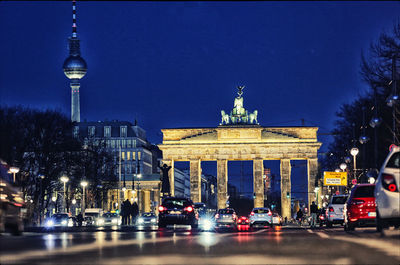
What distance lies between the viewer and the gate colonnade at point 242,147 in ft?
379

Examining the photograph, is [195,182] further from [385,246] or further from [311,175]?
[385,246]

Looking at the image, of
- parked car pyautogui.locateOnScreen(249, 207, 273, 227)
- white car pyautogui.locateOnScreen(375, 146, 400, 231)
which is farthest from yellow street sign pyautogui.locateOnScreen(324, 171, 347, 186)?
white car pyautogui.locateOnScreen(375, 146, 400, 231)

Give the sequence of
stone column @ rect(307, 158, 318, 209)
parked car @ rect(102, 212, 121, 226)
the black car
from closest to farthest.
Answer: the black car
parked car @ rect(102, 212, 121, 226)
stone column @ rect(307, 158, 318, 209)

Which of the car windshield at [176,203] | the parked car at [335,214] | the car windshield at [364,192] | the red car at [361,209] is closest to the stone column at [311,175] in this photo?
the parked car at [335,214]

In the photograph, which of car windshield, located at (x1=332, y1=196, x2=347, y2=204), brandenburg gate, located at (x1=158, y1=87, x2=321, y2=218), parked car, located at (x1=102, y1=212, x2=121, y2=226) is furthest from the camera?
brandenburg gate, located at (x1=158, y1=87, x2=321, y2=218)

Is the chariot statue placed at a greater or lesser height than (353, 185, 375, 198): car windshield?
greater

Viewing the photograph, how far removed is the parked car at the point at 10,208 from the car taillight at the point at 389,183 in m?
8.08

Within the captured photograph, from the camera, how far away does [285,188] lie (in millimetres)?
116188

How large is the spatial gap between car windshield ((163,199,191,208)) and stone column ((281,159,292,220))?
240 feet

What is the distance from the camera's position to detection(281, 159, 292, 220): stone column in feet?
380

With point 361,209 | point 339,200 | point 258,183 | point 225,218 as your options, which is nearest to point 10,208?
point 361,209

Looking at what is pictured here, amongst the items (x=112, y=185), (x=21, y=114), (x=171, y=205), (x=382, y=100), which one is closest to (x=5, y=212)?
(x=171, y=205)

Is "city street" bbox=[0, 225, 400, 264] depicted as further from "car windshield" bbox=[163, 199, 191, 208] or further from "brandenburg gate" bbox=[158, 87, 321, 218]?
"brandenburg gate" bbox=[158, 87, 321, 218]

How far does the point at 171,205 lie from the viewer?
41.6 m
